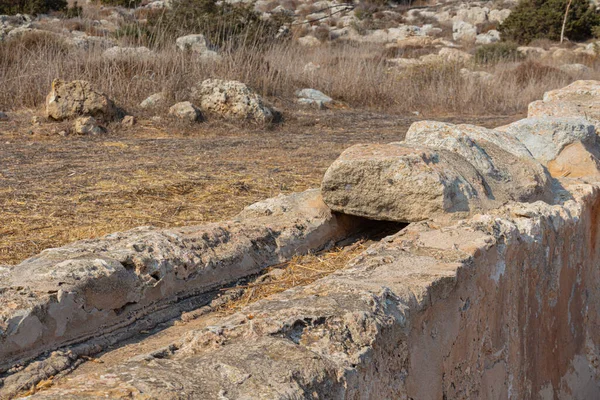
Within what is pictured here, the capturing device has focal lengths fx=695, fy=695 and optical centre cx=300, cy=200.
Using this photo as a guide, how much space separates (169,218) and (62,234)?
654mm

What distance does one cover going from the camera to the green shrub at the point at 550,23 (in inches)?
1017

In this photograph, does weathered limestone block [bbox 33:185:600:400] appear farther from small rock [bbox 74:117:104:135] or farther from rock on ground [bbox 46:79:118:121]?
rock on ground [bbox 46:79:118:121]

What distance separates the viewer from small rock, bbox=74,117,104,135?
696 centimetres

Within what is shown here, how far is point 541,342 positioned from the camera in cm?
314

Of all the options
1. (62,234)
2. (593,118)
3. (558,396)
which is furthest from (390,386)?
(593,118)

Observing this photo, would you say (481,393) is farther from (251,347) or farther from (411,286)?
(251,347)

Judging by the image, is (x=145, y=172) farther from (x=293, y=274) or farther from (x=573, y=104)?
(x=573, y=104)

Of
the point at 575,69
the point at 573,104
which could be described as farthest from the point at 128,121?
the point at 575,69

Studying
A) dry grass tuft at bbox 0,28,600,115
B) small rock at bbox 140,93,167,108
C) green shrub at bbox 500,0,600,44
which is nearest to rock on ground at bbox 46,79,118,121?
dry grass tuft at bbox 0,28,600,115

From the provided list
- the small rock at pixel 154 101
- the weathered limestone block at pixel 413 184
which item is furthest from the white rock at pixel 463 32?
the weathered limestone block at pixel 413 184

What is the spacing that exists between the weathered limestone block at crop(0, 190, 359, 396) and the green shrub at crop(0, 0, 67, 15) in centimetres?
1957

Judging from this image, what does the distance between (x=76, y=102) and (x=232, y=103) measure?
1.83 metres

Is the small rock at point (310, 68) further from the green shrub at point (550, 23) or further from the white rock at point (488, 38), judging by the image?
the green shrub at point (550, 23)

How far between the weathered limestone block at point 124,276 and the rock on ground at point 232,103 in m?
5.23
